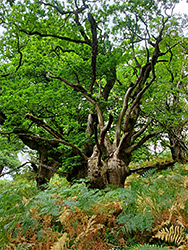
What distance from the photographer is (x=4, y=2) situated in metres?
6.68

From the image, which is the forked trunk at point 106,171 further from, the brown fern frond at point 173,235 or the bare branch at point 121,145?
the brown fern frond at point 173,235

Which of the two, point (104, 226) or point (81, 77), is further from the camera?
point (81, 77)

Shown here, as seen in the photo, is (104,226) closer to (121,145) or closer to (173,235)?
(173,235)

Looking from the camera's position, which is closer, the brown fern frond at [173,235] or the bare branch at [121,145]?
the brown fern frond at [173,235]

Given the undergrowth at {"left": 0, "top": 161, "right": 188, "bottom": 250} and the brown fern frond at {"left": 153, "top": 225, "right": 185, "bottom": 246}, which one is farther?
the undergrowth at {"left": 0, "top": 161, "right": 188, "bottom": 250}

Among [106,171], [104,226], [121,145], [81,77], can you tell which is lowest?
[104,226]

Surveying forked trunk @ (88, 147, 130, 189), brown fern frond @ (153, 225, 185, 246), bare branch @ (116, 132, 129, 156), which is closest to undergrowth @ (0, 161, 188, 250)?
brown fern frond @ (153, 225, 185, 246)

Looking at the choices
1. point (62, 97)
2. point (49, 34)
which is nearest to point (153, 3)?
point (49, 34)

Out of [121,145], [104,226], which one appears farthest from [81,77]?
[104,226]

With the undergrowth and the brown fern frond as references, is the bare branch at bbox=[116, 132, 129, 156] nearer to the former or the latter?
the undergrowth

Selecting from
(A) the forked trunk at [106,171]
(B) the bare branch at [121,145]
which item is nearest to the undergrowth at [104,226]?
(A) the forked trunk at [106,171]

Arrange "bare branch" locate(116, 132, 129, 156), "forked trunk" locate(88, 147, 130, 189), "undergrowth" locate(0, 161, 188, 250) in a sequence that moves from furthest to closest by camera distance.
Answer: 1. "bare branch" locate(116, 132, 129, 156)
2. "forked trunk" locate(88, 147, 130, 189)
3. "undergrowth" locate(0, 161, 188, 250)

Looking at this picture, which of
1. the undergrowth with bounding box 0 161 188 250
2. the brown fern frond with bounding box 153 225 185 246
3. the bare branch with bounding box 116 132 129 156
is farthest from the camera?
the bare branch with bounding box 116 132 129 156

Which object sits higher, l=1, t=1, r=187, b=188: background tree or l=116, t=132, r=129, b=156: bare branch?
l=1, t=1, r=187, b=188: background tree
